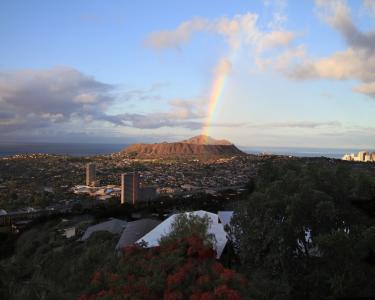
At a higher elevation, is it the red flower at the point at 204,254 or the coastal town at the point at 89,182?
the red flower at the point at 204,254

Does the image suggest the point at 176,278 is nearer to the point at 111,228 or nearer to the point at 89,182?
the point at 111,228

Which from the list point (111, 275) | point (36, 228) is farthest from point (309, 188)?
point (36, 228)

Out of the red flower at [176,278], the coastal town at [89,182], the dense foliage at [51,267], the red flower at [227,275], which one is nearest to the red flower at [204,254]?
the red flower at [176,278]

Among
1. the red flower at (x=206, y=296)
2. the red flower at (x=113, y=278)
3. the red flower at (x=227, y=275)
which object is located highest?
the red flower at (x=227, y=275)

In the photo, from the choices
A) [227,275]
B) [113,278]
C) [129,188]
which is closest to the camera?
[227,275]

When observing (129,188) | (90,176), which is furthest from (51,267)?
(90,176)

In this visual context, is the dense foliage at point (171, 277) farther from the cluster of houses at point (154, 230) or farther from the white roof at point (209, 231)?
the white roof at point (209, 231)

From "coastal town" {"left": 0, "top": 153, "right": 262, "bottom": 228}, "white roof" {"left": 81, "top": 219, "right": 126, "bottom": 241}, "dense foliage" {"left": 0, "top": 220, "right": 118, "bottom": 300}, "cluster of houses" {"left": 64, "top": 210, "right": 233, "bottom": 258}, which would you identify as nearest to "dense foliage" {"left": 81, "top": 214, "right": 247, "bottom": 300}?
"dense foliage" {"left": 0, "top": 220, "right": 118, "bottom": 300}
